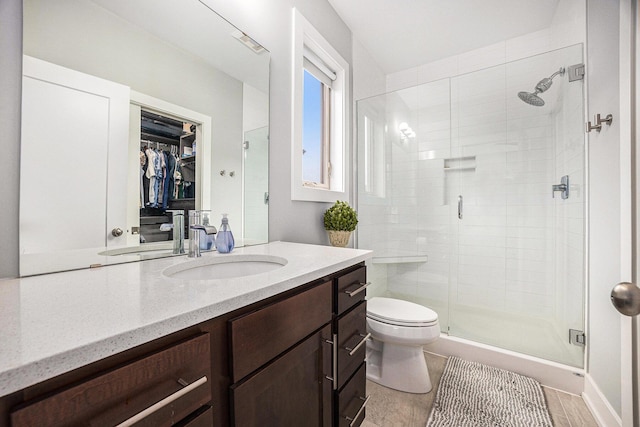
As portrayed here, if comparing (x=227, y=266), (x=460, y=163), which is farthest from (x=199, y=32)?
(x=460, y=163)

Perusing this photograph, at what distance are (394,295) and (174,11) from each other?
2.65 metres

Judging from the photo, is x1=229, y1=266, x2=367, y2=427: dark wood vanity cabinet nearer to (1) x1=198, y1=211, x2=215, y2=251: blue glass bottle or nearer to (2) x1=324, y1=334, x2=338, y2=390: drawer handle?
(2) x1=324, y1=334, x2=338, y2=390: drawer handle

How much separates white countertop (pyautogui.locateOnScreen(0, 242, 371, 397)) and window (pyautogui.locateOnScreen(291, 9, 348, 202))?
973 mm

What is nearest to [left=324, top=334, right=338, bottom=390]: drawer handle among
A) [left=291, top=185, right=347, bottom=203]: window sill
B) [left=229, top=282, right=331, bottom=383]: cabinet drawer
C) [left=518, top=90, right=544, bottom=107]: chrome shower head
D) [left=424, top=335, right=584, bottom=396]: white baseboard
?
[left=229, top=282, right=331, bottom=383]: cabinet drawer

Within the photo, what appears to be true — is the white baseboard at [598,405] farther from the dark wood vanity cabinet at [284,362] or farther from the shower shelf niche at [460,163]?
the shower shelf niche at [460,163]

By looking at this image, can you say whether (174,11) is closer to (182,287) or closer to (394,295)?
(182,287)

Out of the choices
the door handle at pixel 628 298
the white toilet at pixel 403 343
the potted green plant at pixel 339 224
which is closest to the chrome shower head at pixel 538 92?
the potted green plant at pixel 339 224

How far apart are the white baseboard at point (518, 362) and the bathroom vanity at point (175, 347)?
1.37m

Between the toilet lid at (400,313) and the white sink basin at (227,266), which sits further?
the toilet lid at (400,313)

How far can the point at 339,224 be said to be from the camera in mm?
1773

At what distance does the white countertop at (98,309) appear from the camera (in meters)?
0.36

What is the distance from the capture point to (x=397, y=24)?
218 cm

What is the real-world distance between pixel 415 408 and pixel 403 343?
0.33 m

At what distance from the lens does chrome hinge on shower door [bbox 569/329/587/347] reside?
1669 mm
